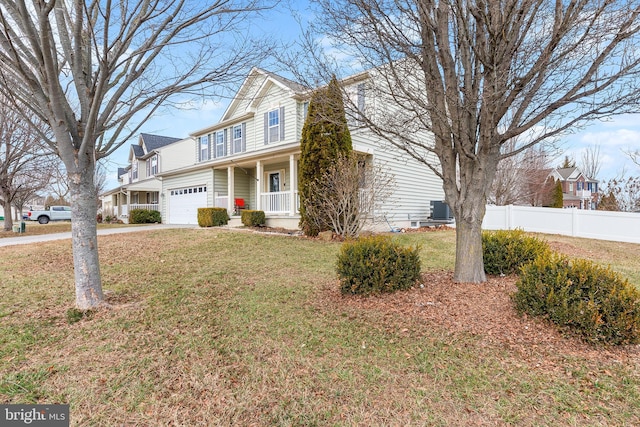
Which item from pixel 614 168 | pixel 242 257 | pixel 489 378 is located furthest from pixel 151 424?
pixel 614 168

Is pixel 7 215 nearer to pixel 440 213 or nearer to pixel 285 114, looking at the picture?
pixel 285 114

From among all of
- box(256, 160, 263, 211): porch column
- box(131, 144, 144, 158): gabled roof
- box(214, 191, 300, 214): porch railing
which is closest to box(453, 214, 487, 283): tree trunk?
box(214, 191, 300, 214): porch railing

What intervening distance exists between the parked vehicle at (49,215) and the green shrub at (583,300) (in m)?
38.4

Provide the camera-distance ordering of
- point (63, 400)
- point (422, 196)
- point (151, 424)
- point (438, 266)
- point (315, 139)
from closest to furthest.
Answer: point (151, 424) → point (63, 400) → point (438, 266) → point (315, 139) → point (422, 196)

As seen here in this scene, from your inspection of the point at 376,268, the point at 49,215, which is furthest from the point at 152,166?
the point at 376,268

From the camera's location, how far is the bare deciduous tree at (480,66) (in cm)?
368

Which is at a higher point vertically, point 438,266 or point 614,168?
point 614,168

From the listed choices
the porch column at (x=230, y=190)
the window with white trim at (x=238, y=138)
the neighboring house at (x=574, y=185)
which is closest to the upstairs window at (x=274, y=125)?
the window with white trim at (x=238, y=138)

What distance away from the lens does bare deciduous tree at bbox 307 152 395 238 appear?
972cm

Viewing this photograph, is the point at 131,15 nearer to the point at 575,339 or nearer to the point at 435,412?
the point at 435,412

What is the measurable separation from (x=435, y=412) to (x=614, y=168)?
2961 cm

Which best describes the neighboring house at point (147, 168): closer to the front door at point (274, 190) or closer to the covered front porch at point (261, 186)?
the covered front porch at point (261, 186)

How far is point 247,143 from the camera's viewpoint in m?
16.8

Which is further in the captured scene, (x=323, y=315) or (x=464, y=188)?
(x=464, y=188)
